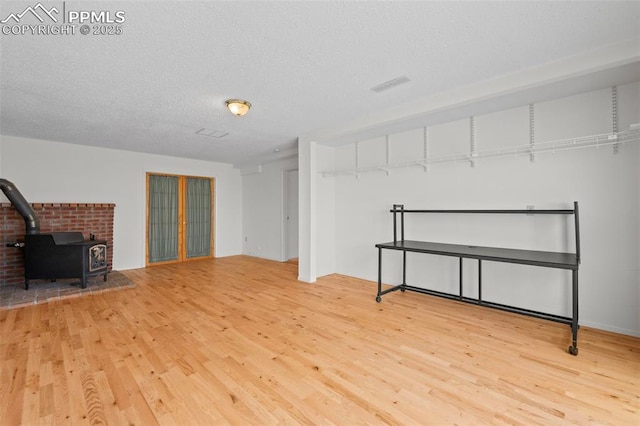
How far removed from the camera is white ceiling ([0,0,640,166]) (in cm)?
181

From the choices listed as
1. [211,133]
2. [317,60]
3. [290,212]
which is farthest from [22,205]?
[317,60]

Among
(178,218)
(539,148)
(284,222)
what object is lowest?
(284,222)

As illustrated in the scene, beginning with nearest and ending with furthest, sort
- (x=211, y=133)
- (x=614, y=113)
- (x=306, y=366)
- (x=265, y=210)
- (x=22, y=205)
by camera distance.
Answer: (x=306, y=366), (x=614, y=113), (x=22, y=205), (x=211, y=133), (x=265, y=210)

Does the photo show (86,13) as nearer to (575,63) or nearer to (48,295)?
(575,63)

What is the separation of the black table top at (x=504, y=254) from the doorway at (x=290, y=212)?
3659 millimetres

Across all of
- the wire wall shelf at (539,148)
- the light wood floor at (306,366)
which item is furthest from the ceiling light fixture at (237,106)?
the light wood floor at (306,366)

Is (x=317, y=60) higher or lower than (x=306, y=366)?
higher

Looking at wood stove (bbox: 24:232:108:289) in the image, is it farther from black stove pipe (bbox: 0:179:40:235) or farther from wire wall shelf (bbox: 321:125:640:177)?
wire wall shelf (bbox: 321:125:640:177)

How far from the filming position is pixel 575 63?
2.33 metres

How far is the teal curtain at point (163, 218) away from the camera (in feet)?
20.5

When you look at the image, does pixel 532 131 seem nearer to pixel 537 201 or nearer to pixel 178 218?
pixel 537 201

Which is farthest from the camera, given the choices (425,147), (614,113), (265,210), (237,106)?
(265,210)

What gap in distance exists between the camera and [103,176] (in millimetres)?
5551

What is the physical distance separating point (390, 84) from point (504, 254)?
2.11 meters
